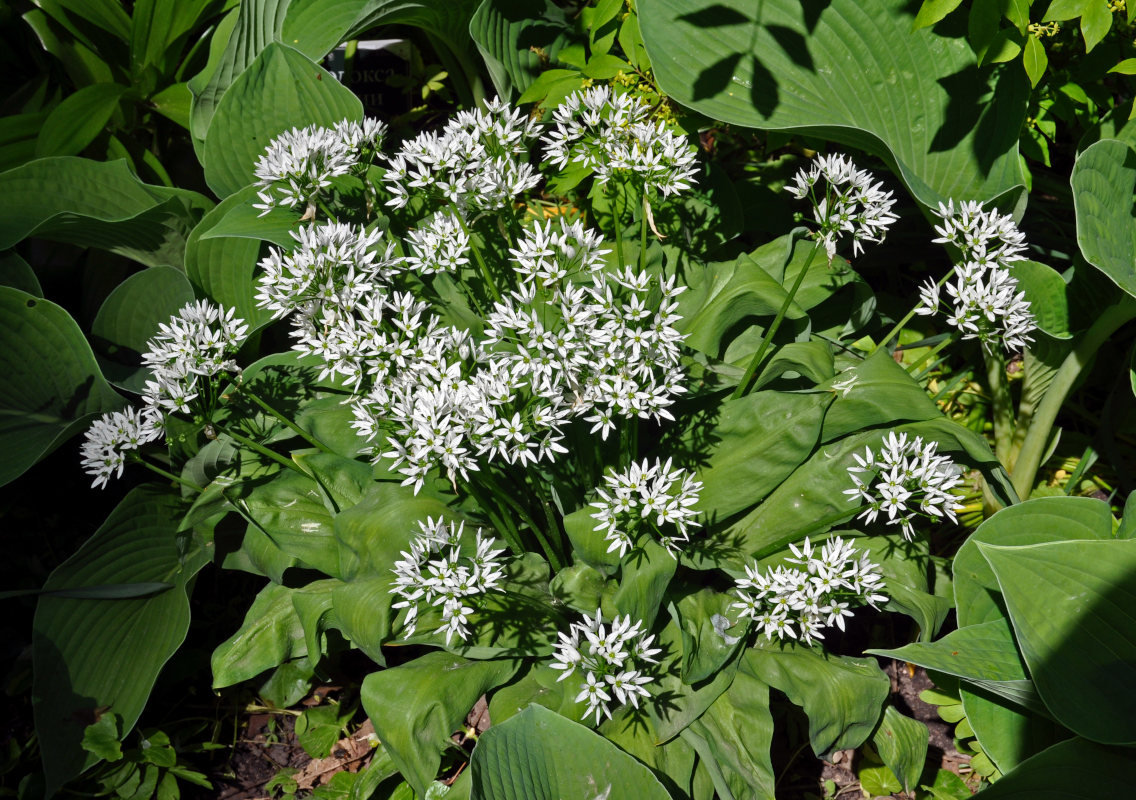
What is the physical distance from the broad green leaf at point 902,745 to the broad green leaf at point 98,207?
2.54m

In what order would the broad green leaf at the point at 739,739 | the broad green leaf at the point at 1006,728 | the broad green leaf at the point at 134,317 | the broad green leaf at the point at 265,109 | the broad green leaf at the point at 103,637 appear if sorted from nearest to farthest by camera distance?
the broad green leaf at the point at 739,739
the broad green leaf at the point at 1006,728
the broad green leaf at the point at 103,637
the broad green leaf at the point at 134,317
the broad green leaf at the point at 265,109

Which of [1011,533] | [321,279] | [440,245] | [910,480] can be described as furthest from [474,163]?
[1011,533]

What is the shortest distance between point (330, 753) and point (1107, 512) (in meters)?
2.21

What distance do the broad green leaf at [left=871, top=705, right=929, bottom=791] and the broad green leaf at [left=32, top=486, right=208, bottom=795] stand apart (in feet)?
6.07

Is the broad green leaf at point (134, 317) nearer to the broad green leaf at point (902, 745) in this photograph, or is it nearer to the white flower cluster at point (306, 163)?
the white flower cluster at point (306, 163)

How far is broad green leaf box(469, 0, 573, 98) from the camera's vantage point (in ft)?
10.7

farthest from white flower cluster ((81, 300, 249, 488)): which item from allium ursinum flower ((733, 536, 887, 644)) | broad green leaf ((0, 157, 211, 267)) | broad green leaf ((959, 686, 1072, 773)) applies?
broad green leaf ((959, 686, 1072, 773))

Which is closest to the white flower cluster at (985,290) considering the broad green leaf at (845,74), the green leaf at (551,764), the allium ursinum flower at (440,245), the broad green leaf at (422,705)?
the broad green leaf at (845,74)

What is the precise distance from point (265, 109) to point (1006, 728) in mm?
2798

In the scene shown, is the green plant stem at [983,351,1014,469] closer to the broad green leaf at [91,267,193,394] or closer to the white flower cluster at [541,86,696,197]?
the white flower cluster at [541,86,696,197]

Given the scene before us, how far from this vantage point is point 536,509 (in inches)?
101

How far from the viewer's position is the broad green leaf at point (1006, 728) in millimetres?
2109

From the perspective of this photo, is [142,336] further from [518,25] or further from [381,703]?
[518,25]

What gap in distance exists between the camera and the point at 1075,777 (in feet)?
6.29
